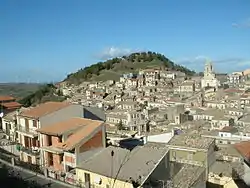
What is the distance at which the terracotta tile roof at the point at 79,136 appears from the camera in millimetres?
15266

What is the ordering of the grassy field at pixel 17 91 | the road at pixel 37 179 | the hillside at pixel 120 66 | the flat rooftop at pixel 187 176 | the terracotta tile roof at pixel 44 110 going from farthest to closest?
1. the hillside at pixel 120 66
2. the grassy field at pixel 17 91
3. the terracotta tile roof at pixel 44 110
4. the flat rooftop at pixel 187 176
5. the road at pixel 37 179

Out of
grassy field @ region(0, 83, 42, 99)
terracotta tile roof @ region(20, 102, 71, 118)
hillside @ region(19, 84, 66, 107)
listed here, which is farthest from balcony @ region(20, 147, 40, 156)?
grassy field @ region(0, 83, 42, 99)

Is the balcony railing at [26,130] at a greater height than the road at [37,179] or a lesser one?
greater

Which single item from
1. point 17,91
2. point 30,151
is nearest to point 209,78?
point 17,91

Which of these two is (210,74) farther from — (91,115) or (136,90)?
(91,115)

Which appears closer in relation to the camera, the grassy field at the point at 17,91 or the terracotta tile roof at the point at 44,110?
the terracotta tile roof at the point at 44,110

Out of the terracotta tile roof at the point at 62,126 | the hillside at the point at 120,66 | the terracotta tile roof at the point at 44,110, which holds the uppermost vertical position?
the hillside at the point at 120,66

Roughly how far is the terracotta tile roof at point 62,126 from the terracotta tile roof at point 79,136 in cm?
52

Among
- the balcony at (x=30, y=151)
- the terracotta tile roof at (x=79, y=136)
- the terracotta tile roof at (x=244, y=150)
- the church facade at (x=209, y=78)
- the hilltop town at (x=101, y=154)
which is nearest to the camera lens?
the terracotta tile roof at (x=244, y=150)

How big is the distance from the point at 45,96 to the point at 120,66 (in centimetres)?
4685

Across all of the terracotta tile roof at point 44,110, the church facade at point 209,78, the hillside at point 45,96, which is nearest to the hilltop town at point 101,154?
the terracotta tile roof at point 44,110

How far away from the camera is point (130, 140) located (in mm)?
27297

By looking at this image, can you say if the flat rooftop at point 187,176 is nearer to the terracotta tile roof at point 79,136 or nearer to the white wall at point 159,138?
the terracotta tile roof at point 79,136

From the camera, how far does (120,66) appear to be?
124750 mm
